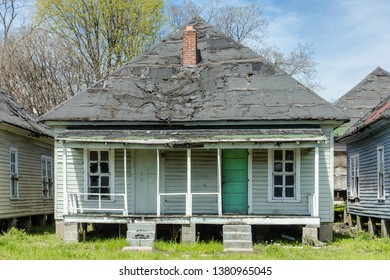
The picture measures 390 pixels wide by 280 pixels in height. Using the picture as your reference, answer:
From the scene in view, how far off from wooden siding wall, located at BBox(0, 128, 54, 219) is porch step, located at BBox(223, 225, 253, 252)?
28.0ft

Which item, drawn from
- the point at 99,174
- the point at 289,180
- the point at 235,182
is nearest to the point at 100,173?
the point at 99,174

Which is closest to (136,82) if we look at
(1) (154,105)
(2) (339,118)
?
(1) (154,105)

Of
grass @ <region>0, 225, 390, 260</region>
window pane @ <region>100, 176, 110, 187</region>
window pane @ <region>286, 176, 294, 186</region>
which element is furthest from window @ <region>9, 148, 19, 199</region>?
window pane @ <region>286, 176, 294, 186</region>

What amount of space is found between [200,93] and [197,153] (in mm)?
2076

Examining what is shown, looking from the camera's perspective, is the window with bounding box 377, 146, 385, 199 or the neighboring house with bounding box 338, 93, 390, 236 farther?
the window with bounding box 377, 146, 385, 199

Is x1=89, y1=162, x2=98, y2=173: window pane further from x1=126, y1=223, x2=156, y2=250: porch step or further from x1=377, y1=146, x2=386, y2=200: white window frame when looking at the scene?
x1=377, y1=146, x2=386, y2=200: white window frame

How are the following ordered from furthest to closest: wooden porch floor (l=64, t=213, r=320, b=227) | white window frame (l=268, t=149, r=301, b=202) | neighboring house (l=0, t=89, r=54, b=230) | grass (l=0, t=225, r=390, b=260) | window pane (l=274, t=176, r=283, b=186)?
1. neighboring house (l=0, t=89, r=54, b=230)
2. window pane (l=274, t=176, r=283, b=186)
3. white window frame (l=268, t=149, r=301, b=202)
4. wooden porch floor (l=64, t=213, r=320, b=227)
5. grass (l=0, t=225, r=390, b=260)

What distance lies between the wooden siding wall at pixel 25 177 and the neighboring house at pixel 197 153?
2.48 m

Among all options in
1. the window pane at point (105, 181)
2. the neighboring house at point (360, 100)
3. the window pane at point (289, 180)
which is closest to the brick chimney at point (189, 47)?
the window pane at point (105, 181)

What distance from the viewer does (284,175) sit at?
62.0 ft

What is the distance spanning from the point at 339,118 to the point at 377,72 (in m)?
10.3

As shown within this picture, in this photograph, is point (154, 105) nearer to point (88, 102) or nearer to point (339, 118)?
point (88, 102)

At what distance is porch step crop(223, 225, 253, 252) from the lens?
15.5 m

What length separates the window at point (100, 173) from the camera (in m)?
19.2
